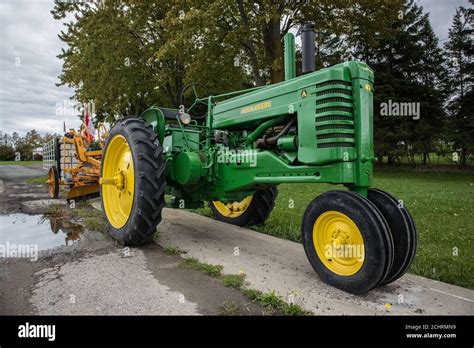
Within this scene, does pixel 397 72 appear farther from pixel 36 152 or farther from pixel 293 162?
pixel 36 152

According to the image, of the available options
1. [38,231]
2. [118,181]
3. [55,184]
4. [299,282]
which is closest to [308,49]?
[299,282]

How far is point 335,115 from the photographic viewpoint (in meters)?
2.90

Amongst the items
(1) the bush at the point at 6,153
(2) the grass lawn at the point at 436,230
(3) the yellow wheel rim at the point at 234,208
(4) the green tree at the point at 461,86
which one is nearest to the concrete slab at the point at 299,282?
(2) the grass lawn at the point at 436,230

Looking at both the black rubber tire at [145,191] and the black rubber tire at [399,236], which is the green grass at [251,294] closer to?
the black rubber tire at [145,191]

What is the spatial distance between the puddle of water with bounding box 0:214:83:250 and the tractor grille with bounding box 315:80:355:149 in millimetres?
3278

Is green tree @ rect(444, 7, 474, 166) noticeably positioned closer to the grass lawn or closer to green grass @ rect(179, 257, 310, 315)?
the grass lawn

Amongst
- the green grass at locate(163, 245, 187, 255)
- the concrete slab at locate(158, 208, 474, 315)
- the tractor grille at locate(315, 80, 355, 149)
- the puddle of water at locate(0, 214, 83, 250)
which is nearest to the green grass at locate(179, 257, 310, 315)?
the concrete slab at locate(158, 208, 474, 315)

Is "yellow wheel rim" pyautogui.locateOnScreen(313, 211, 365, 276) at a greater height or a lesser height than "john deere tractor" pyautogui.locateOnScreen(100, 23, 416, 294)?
lesser

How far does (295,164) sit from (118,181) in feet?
7.71

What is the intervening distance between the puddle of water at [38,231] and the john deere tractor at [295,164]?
Answer: 2.04 ft

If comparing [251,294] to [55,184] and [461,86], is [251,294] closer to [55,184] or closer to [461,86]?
[55,184]

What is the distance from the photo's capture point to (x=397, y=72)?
19.2 metres

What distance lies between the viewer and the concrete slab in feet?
8.31

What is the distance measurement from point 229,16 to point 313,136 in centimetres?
1153
